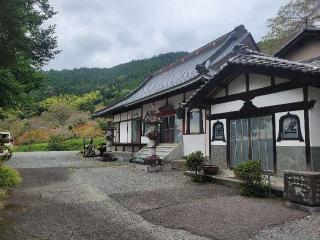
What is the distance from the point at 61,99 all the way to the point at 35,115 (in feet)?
32.6

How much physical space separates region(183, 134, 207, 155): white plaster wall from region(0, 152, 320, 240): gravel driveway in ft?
13.8

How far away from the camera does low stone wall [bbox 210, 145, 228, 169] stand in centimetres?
1280

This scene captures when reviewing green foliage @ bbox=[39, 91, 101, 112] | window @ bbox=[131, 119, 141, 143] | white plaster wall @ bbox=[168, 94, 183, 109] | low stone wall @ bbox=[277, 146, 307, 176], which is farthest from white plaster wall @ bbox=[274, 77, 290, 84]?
green foliage @ bbox=[39, 91, 101, 112]

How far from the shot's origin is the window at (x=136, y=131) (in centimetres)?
2253

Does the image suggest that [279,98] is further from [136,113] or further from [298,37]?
[136,113]

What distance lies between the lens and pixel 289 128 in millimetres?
10117

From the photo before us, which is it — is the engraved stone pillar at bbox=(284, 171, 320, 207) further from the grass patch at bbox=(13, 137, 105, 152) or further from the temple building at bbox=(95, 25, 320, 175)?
the grass patch at bbox=(13, 137, 105, 152)

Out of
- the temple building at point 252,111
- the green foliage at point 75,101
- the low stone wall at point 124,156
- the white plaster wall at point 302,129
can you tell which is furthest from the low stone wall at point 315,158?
the green foliage at point 75,101

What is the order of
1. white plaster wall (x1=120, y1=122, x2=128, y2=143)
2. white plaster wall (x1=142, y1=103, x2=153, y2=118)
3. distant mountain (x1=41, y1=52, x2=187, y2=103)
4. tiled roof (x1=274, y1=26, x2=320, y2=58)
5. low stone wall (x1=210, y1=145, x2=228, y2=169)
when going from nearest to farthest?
low stone wall (x1=210, y1=145, x2=228, y2=169)
tiled roof (x1=274, y1=26, x2=320, y2=58)
white plaster wall (x1=142, y1=103, x2=153, y2=118)
white plaster wall (x1=120, y1=122, x2=128, y2=143)
distant mountain (x1=41, y1=52, x2=187, y2=103)

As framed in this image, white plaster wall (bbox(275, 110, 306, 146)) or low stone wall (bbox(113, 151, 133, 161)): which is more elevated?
white plaster wall (bbox(275, 110, 306, 146))

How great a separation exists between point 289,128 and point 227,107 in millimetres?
3023

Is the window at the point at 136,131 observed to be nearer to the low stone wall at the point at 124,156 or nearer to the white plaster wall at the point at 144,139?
the white plaster wall at the point at 144,139

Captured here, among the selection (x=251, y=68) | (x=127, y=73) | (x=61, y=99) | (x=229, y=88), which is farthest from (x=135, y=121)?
(x=127, y=73)

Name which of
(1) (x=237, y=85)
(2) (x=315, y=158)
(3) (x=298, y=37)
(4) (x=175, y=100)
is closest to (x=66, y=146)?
(4) (x=175, y=100)
